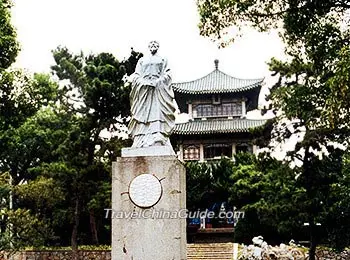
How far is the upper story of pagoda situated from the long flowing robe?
20475 mm

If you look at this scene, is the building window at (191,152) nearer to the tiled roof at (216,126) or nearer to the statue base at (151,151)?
the tiled roof at (216,126)

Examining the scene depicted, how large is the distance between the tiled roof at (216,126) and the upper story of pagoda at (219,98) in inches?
26.9

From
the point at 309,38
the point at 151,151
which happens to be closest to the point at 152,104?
the point at 151,151

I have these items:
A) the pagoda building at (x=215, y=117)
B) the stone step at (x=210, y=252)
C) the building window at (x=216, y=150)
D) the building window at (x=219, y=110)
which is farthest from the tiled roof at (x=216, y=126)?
the stone step at (x=210, y=252)

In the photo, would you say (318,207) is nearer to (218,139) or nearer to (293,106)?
(293,106)

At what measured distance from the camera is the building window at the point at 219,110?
2867 cm

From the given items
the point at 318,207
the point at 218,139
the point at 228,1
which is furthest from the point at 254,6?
the point at 218,139

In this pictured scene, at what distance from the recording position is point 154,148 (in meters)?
7.36

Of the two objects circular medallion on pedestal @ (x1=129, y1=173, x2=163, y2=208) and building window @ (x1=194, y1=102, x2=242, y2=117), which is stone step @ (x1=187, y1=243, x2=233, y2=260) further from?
circular medallion on pedestal @ (x1=129, y1=173, x2=163, y2=208)

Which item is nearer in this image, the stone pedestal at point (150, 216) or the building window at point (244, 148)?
the stone pedestal at point (150, 216)

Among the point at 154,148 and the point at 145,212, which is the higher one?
the point at 154,148

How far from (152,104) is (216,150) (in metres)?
20.0

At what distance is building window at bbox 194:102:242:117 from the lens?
28.7 meters

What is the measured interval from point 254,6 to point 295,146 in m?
5.76
